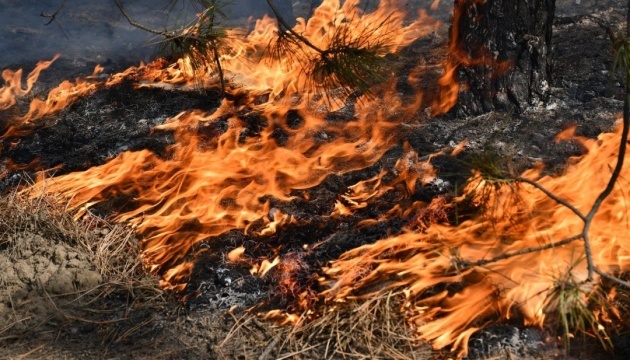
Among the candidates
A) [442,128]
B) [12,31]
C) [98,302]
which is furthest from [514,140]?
[12,31]

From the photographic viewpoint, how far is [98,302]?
320 cm

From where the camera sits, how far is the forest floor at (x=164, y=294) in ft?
9.18

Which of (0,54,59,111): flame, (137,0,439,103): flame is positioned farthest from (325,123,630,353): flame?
(0,54,59,111): flame

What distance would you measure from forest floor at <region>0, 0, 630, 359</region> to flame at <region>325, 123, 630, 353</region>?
10 cm

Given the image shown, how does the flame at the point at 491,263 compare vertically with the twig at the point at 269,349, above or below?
above

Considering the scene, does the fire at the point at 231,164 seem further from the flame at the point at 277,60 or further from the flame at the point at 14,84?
the flame at the point at 14,84

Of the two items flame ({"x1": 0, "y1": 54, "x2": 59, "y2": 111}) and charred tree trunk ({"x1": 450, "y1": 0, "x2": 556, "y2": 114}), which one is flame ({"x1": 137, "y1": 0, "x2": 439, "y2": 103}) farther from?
flame ({"x1": 0, "y1": 54, "x2": 59, "y2": 111})

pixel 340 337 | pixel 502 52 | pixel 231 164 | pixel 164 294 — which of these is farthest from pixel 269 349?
pixel 502 52

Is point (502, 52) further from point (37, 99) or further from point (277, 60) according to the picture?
point (37, 99)

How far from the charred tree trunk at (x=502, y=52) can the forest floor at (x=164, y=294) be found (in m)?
0.11

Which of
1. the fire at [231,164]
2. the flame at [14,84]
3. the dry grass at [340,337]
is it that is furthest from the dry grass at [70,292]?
the flame at [14,84]

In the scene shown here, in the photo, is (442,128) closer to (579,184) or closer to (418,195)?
(418,195)

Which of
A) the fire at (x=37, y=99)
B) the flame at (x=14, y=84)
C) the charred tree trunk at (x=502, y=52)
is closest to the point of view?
the charred tree trunk at (x=502, y=52)

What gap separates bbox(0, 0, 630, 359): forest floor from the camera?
2.80 meters
